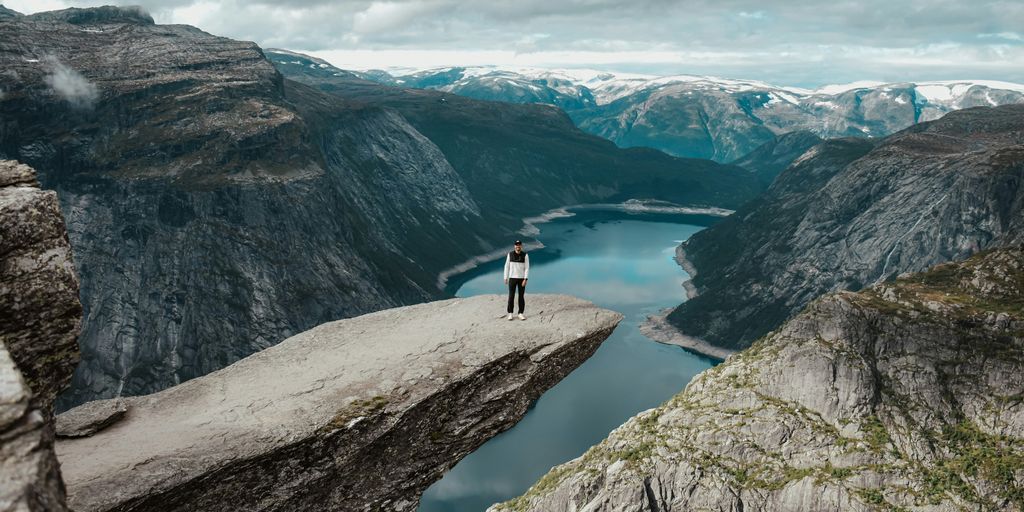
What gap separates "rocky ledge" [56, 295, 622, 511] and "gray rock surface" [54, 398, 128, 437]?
346mm

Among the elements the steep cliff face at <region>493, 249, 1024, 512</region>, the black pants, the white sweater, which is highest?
the white sweater

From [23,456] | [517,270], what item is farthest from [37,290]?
[517,270]

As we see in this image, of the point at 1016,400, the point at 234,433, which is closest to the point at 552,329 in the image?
the point at 234,433

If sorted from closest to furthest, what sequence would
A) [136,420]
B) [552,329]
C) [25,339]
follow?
[25,339] → [136,420] → [552,329]

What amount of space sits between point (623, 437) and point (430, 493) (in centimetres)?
5706

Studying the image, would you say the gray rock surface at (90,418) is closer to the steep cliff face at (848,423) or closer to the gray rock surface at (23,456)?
the gray rock surface at (23,456)

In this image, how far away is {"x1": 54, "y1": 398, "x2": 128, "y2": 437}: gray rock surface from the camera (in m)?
23.4

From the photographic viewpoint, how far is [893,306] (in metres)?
147

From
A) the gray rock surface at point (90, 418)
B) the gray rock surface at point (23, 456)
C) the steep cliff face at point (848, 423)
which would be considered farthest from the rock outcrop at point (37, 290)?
the steep cliff face at point (848, 423)

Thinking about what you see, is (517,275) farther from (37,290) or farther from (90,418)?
(37,290)

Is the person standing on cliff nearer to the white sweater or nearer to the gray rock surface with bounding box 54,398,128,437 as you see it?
the white sweater

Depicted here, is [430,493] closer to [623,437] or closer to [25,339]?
[623,437]

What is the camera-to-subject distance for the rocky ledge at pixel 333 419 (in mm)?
21875

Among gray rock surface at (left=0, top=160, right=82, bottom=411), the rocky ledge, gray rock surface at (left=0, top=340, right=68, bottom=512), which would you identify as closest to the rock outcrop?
gray rock surface at (left=0, top=160, right=82, bottom=411)
